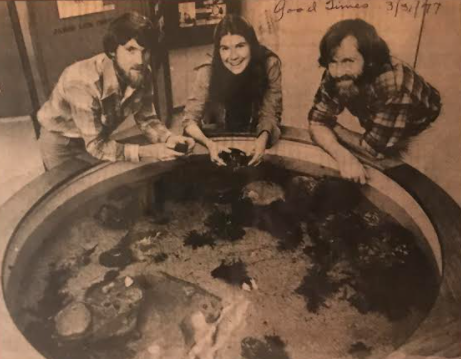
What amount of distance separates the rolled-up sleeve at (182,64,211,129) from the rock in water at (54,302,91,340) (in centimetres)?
68

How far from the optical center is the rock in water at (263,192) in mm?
1756

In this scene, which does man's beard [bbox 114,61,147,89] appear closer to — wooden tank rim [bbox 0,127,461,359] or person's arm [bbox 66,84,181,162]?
person's arm [bbox 66,84,181,162]

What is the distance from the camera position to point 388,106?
169 cm

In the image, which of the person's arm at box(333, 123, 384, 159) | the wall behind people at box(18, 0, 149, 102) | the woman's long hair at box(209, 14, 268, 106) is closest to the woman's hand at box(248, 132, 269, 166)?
the woman's long hair at box(209, 14, 268, 106)

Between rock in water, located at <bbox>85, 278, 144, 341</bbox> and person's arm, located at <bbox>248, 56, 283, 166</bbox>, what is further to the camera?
rock in water, located at <bbox>85, 278, 144, 341</bbox>

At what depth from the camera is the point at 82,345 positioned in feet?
5.87

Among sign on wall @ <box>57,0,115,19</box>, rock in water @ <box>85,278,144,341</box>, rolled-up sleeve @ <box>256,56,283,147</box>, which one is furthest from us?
rock in water @ <box>85,278,144,341</box>

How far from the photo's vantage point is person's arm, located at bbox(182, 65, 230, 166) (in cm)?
166

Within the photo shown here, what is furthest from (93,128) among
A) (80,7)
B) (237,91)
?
(237,91)

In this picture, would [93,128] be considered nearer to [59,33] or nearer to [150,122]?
[150,122]

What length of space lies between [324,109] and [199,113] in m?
0.39

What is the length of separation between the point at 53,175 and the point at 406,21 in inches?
46.3

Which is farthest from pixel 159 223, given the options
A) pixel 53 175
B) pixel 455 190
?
pixel 455 190

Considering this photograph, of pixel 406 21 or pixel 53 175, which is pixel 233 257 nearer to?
pixel 53 175
